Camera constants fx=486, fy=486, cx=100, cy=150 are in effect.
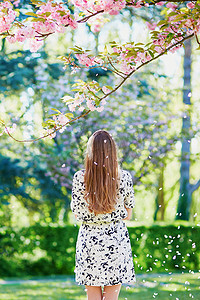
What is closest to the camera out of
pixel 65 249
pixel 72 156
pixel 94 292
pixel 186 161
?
pixel 94 292

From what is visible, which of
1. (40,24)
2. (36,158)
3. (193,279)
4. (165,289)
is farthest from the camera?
(36,158)

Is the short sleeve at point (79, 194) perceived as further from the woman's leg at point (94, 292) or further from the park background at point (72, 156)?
the park background at point (72, 156)

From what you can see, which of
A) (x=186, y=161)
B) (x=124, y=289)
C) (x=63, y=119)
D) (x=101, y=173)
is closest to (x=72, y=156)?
(x=186, y=161)

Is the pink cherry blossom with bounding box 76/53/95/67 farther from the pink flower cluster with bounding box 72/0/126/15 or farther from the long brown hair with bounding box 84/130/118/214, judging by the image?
the long brown hair with bounding box 84/130/118/214

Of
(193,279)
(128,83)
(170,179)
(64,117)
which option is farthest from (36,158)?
(170,179)

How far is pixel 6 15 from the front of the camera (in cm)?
256

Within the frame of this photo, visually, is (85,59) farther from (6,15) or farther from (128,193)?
(128,193)

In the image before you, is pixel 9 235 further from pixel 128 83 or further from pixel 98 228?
pixel 98 228

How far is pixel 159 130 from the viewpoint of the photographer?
8656 millimetres

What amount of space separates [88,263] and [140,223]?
17.9ft

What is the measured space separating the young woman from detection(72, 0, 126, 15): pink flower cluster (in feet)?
2.16

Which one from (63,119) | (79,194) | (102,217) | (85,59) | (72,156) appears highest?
(72,156)

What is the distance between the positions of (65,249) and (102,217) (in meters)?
5.27

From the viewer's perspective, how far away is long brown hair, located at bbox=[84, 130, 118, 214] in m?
2.69
